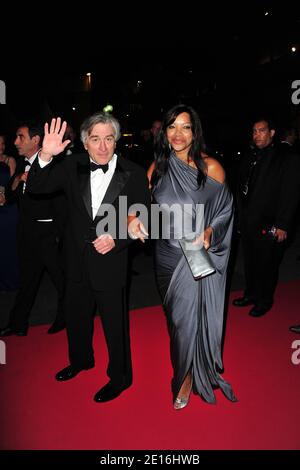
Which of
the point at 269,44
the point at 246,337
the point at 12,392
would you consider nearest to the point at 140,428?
the point at 12,392

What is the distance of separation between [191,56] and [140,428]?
19902 mm

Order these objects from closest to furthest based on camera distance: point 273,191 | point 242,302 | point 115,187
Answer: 1. point 115,187
2. point 273,191
3. point 242,302

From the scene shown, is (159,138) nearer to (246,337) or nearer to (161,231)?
(161,231)

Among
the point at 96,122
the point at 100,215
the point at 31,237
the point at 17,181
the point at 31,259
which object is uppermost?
the point at 96,122

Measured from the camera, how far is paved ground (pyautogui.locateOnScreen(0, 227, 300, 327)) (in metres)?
3.79

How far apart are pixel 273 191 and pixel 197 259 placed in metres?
1.83

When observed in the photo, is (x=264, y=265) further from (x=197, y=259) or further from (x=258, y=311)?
(x=197, y=259)

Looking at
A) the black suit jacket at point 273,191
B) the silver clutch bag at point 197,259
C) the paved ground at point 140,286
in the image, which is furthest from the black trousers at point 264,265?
the silver clutch bag at point 197,259

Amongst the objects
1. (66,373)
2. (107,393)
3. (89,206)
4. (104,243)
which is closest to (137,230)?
(104,243)

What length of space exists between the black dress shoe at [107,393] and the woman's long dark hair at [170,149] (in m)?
1.33

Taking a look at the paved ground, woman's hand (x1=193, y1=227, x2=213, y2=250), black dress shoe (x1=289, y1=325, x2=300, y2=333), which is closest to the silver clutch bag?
woman's hand (x1=193, y1=227, x2=213, y2=250)

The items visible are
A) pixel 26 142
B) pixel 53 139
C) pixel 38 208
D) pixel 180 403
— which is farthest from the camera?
pixel 26 142

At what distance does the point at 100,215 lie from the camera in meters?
2.24

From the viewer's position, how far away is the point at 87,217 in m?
2.25
